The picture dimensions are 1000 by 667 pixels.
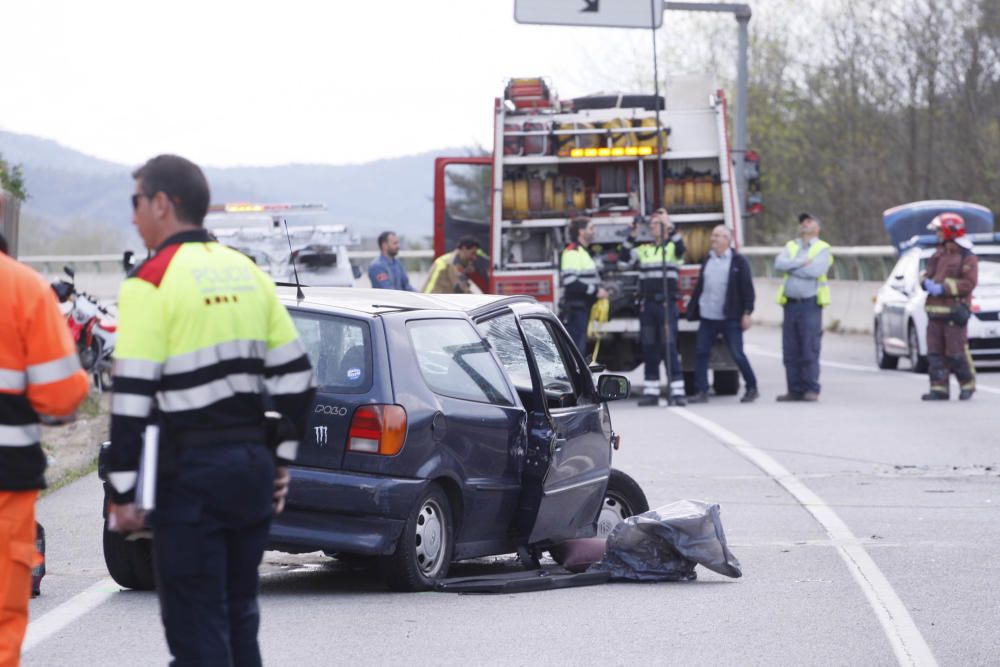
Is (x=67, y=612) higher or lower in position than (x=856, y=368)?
higher

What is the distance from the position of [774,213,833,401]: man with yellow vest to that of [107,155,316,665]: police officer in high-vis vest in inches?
572

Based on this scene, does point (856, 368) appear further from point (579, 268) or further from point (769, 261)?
point (769, 261)

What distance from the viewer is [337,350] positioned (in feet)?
26.0

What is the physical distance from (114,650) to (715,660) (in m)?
2.27

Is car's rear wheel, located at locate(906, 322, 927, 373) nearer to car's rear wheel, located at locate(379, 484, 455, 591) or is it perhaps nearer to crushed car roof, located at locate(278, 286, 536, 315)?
crushed car roof, located at locate(278, 286, 536, 315)

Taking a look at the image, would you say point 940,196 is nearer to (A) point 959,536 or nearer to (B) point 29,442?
(A) point 959,536

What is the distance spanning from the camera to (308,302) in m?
8.10

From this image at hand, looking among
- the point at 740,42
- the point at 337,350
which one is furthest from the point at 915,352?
the point at 337,350

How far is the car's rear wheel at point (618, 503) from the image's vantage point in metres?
9.52

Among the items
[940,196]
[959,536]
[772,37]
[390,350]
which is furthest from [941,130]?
[390,350]

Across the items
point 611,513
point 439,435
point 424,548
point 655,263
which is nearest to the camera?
point 439,435

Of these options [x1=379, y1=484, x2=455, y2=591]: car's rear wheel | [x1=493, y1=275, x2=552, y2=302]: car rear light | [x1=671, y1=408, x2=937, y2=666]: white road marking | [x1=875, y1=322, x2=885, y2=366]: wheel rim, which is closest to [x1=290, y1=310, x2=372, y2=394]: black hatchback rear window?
[x1=379, y1=484, x2=455, y2=591]: car's rear wheel

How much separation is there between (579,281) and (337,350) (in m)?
11.0

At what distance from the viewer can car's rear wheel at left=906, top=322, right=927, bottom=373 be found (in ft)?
75.0
